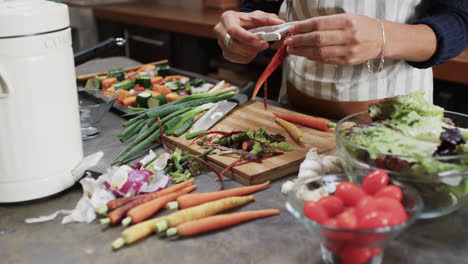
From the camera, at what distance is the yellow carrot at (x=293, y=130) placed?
136 centimetres

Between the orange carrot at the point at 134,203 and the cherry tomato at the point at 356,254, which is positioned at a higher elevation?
the cherry tomato at the point at 356,254

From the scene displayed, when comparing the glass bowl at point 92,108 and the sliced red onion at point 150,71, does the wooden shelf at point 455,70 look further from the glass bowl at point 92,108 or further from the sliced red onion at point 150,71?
the glass bowl at point 92,108

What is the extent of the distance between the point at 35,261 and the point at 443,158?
818 millimetres

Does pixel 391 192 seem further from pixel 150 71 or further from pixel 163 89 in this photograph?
pixel 150 71

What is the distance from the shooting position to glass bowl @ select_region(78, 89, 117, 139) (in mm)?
1518

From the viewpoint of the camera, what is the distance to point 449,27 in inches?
Answer: 53.7

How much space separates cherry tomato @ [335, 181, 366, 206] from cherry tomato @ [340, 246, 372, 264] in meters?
0.09

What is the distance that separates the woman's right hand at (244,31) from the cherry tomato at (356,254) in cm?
82

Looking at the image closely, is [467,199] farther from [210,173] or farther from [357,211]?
[210,173]

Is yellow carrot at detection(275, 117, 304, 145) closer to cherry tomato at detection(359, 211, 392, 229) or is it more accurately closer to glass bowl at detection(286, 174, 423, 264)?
glass bowl at detection(286, 174, 423, 264)

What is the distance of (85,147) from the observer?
143 centimetres

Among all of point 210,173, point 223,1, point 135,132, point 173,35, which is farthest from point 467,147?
point 223,1

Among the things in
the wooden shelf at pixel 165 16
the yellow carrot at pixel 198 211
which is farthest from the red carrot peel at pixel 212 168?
the wooden shelf at pixel 165 16

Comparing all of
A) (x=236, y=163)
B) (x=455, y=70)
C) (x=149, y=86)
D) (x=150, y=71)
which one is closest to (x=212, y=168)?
(x=236, y=163)
